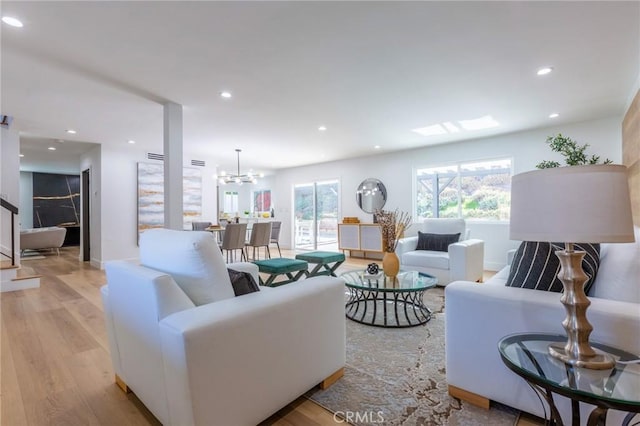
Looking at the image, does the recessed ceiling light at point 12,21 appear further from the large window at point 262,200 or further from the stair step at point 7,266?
the large window at point 262,200

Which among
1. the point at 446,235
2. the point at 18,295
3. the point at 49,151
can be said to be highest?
the point at 49,151

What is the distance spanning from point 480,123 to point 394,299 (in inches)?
125

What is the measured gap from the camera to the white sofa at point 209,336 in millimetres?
1186

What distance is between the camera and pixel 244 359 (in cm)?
131

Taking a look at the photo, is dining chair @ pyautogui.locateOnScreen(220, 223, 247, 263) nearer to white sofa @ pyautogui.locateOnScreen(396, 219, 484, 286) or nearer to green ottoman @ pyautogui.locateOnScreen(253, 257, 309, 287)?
green ottoman @ pyautogui.locateOnScreen(253, 257, 309, 287)

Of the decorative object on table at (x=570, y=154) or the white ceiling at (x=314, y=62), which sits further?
the decorative object on table at (x=570, y=154)

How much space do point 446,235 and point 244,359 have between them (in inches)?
154

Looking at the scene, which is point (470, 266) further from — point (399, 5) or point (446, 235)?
point (399, 5)

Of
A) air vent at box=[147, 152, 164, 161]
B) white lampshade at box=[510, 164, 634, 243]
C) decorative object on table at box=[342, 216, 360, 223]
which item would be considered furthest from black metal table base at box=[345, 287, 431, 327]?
air vent at box=[147, 152, 164, 161]

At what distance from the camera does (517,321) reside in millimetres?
1432

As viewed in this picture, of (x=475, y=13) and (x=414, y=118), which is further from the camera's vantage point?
(x=414, y=118)

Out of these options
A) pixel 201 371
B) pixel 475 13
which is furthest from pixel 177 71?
pixel 201 371
